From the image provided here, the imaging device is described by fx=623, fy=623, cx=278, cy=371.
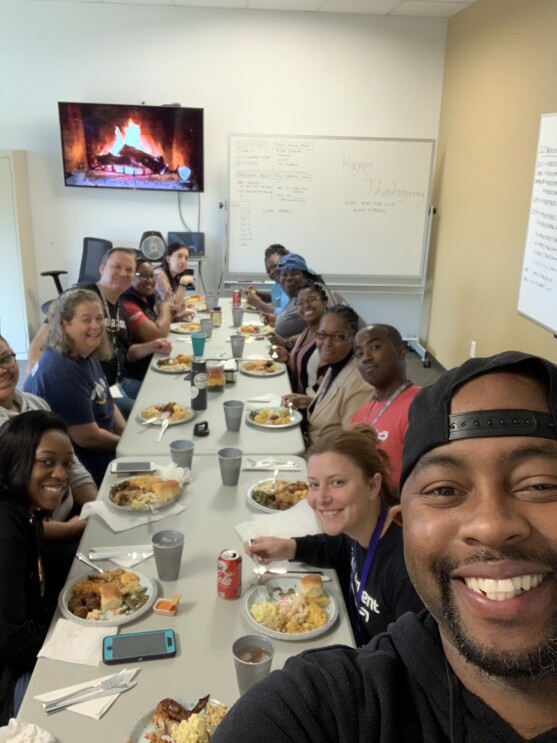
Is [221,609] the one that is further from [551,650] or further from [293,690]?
[551,650]

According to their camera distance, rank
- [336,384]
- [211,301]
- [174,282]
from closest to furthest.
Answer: [336,384], [211,301], [174,282]

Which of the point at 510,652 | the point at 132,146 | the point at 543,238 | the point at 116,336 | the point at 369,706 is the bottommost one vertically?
the point at 116,336

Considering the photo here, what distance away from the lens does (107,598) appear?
148cm

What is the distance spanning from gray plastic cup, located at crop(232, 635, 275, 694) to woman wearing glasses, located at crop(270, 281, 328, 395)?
7.37 feet

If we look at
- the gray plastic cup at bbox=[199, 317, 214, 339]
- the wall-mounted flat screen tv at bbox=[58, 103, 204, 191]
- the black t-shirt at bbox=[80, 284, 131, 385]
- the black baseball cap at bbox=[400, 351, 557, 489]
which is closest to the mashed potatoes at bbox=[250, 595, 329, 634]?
the black baseball cap at bbox=[400, 351, 557, 489]

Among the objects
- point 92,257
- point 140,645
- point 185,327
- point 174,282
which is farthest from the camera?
point 92,257

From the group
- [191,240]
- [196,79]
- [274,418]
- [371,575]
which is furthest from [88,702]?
[196,79]

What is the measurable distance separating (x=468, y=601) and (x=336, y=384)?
2.11m

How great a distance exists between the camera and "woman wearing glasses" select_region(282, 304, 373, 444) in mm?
2688

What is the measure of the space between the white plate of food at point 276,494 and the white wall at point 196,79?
14.4 feet

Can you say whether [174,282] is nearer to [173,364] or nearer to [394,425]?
[173,364]

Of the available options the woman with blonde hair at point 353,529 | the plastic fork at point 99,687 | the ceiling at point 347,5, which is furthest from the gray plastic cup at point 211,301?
the plastic fork at point 99,687

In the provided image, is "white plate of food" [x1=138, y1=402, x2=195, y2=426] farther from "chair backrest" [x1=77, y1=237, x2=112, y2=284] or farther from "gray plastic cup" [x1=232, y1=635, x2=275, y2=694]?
"chair backrest" [x1=77, y1=237, x2=112, y2=284]

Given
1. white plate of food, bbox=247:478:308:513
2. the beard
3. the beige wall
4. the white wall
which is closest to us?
the beard
